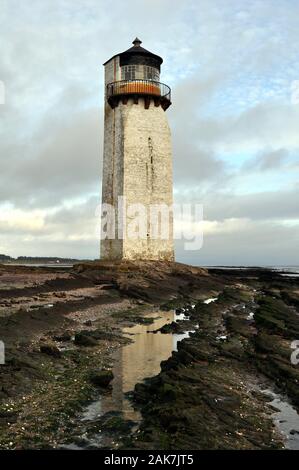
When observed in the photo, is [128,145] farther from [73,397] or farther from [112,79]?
[73,397]

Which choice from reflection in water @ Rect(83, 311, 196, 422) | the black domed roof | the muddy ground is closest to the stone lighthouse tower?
the black domed roof

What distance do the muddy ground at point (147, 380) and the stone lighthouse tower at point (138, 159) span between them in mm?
15507

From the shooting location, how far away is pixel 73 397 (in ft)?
29.1

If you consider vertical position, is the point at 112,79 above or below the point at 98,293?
above

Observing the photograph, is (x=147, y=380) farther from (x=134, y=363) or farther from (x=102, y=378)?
(x=134, y=363)

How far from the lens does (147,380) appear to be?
10062 millimetres

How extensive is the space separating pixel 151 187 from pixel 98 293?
1481cm

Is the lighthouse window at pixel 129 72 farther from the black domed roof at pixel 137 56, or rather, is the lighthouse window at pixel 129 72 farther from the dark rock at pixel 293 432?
the dark rock at pixel 293 432

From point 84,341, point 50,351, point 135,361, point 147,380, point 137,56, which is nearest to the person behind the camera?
point 147,380

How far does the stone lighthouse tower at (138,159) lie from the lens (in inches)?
1473

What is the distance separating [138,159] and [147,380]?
2957 centimetres
